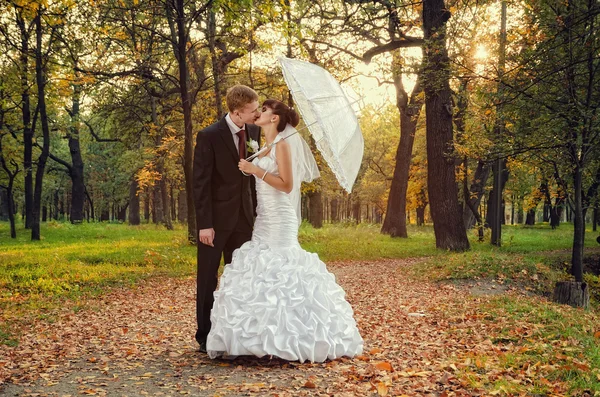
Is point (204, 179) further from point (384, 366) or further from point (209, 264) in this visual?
point (384, 366)

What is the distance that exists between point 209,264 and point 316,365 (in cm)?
138

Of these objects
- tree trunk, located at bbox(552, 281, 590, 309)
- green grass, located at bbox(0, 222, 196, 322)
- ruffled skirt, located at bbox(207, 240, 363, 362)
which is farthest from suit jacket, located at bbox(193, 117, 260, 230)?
tree trunk, located at bbox(552, 281, 590, 309)

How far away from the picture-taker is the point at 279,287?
479 centimetres

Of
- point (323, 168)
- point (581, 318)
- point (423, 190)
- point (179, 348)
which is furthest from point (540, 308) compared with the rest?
point (423, 190)

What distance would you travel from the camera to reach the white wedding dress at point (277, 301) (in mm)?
4703

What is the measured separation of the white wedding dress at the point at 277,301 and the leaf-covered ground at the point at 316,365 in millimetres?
185

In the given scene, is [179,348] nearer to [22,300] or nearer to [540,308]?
[22,300]

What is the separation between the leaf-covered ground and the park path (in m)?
0.01

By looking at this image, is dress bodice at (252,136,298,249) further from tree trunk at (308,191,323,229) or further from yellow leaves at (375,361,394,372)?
tree trunk at (308,191,323,229)

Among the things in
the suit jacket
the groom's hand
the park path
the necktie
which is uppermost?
the necktie

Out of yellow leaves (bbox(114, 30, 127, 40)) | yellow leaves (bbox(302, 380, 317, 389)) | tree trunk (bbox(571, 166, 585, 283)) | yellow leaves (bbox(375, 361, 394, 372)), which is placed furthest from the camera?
yellow leaves (bbox(114, 30, 127, 40))

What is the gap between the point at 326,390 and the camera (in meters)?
4.14

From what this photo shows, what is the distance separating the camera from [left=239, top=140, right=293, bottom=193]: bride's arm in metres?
4.83

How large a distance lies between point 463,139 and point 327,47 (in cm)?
535
